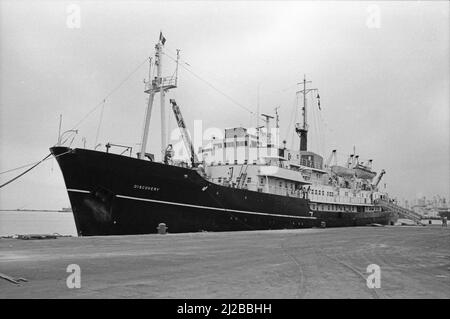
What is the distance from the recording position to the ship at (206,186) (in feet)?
70.4

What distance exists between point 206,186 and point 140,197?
475 cm

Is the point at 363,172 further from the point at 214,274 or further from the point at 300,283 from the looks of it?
the point at 300,283

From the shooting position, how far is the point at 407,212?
196 feet

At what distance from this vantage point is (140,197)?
2266cm

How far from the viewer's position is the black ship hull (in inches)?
835

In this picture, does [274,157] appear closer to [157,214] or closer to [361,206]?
[157,214]

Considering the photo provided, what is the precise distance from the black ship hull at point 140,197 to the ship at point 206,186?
50mm

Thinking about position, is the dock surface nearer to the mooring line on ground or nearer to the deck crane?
the mooring line on ground

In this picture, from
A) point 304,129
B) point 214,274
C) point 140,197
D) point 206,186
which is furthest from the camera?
point 304,129

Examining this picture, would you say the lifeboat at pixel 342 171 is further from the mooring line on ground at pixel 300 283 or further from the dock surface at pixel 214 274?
the mooring line on ground at pixel 300 283

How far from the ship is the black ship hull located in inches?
2.0

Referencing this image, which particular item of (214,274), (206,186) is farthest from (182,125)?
(214,274)

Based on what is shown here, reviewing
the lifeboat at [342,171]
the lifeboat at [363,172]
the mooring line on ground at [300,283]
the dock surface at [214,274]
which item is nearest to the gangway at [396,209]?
the lifeboat at [363,172]
